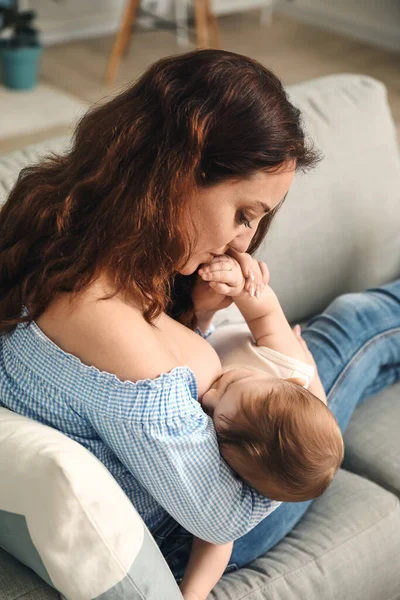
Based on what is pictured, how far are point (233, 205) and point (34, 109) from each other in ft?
10.9

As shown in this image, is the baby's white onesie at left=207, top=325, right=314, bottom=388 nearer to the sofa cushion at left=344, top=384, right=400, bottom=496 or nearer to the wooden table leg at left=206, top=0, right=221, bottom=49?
the sofa cushion at left=344, top=384, right=400, bottom=496

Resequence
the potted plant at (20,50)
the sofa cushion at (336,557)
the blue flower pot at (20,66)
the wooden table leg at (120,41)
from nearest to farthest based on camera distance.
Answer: the sofa cushion at (336,557), the potted plant at (20,50), the blue flower pot at (20,66), the wooden table leg at (120,41)

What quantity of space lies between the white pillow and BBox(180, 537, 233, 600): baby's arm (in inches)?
5.9

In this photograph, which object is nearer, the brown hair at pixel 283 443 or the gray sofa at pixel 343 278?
the brown hair at pixel 283 443

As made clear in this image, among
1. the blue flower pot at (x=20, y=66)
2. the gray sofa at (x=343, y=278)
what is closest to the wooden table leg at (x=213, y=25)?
the blue flower pot at (x=20, y=66)

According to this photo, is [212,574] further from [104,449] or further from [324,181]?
[324,181]

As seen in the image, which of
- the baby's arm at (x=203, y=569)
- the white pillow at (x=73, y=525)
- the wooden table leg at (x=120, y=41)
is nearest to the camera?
the white pillow at (x=73, y=525)

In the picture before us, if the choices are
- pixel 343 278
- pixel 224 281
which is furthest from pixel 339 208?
pixel 224 281

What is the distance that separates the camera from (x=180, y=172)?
1.12m

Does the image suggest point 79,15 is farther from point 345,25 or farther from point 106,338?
point 106,338

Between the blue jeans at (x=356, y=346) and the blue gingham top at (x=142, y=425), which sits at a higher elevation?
the blue gingham top at (x=142, y=425)

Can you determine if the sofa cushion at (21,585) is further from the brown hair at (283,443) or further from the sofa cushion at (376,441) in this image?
the sofa cushion at (376,441)

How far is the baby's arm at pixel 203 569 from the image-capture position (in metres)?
1.22

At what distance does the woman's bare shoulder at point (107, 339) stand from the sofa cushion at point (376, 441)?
26.2 inches
